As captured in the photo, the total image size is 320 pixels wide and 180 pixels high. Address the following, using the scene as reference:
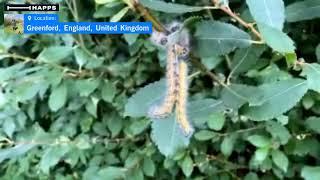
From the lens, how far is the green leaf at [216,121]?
102cm

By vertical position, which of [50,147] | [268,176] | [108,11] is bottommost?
[268,176]

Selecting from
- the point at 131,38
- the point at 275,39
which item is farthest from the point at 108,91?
the point at 275,39

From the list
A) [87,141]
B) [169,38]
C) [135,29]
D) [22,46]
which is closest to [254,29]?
[169,38]

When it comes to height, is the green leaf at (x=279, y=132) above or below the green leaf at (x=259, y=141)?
above

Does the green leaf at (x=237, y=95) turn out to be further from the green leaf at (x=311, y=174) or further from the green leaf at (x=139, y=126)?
the green leaf at (x=139, y=126)

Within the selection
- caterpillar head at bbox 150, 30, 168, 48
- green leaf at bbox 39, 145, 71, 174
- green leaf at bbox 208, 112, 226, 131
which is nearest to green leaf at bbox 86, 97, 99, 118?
green leaf at bbox 39, 145, 71, 174

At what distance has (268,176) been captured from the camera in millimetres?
1104

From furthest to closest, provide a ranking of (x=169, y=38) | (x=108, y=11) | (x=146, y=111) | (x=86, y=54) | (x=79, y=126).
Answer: (x=79, y=126) < (x=86, y=54) < (x=108, y=11) < (x=146, y=111) < (x=169, y=38)

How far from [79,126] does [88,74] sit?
179mm

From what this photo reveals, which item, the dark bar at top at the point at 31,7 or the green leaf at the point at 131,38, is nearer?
the dark bar at top at the point at 31,7

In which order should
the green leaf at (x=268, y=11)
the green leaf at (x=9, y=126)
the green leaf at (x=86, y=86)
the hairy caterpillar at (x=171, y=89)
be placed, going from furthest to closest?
1. the green leaf at (x=9, y=126)
2. the green leaf at (x=86, y=86)
3. the green leaf at (x=268, y=11)
4. the hairy caterpillar at (x=171, y=89)

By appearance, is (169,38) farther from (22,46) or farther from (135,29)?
(22,46)

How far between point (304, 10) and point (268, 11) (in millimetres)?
150

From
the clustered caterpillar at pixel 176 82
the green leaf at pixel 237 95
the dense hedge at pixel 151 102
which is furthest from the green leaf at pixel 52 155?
the clustered caterpillar at pixel 176 82
